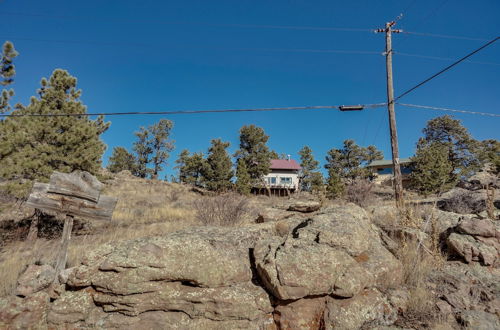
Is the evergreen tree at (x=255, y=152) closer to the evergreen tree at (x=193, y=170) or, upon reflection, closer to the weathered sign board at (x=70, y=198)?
the evergreen tree at (x=193, y=170)

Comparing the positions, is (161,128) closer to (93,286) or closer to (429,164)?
(429,164)

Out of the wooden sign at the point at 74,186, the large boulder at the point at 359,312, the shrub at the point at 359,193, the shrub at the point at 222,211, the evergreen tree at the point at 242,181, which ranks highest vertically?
the evergreen tree at the point at 242,181

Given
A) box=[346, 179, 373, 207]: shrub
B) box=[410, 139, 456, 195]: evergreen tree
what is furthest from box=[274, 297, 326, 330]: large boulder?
box=[410, 139, 456, 195]: evergreen tree

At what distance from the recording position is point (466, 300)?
149 inches

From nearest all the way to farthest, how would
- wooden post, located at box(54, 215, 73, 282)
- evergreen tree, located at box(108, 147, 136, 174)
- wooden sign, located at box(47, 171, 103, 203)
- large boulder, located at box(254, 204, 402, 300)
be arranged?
large boulder, located at box(254, 204, 402, 300)
wooden post, located at box(54, 215, 73, 282)
wooden sign, located at box(47, 171, 103, 203)
evergreen tree, located at box(108, 147, 136, 174)

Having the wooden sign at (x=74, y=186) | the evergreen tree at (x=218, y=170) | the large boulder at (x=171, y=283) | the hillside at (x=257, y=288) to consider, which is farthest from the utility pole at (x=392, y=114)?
the evergreen tree at (x=218, y=170)

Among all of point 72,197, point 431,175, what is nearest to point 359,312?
point 72,197

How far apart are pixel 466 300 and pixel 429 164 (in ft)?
78.4

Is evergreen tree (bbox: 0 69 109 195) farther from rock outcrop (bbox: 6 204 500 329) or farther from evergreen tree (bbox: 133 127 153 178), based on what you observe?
evergreen tree (bbox: 133 127 153 178)

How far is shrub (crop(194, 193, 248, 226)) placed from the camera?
899 centimetres

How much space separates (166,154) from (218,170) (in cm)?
1665

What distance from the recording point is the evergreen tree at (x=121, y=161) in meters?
44.9

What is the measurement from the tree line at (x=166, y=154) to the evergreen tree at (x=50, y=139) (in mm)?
27

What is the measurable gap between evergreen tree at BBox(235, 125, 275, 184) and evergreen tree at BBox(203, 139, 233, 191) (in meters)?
5.82
